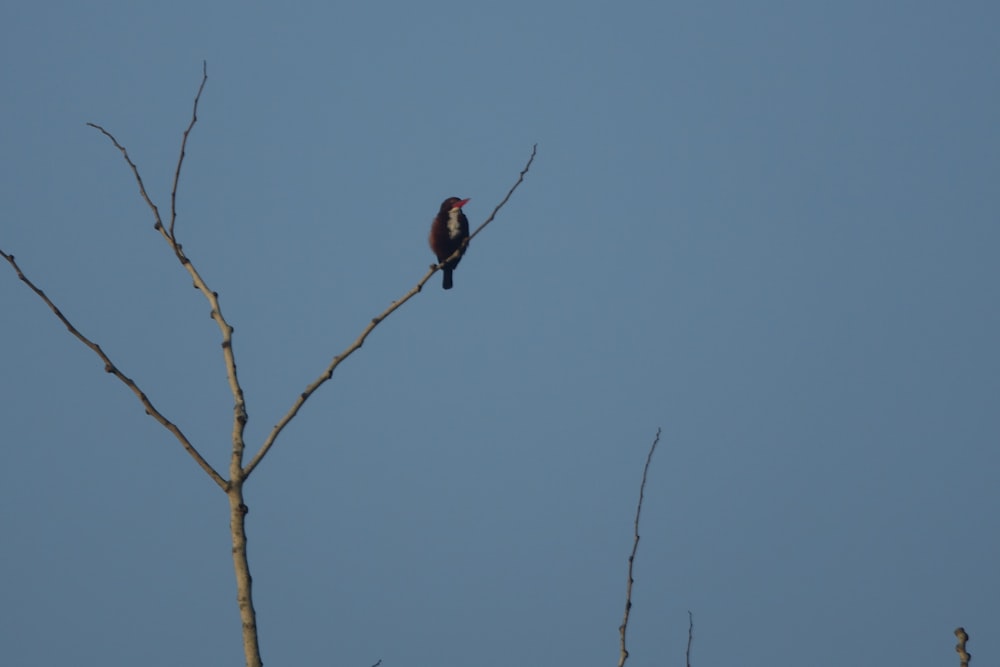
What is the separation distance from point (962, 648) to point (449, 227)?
378 inches

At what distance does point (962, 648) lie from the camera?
6.59ft

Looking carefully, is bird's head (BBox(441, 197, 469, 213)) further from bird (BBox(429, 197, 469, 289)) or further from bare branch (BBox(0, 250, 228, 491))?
bare branch (BBox(0, 250, 228, 491))

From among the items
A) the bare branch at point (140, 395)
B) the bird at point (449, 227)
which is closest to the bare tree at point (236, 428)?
the bare branch at point (140, 395)

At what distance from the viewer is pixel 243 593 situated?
2408 mm

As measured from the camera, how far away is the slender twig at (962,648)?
6.56 ft

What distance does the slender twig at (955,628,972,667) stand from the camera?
200cm

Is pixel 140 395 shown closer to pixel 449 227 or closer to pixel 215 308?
pixel 215 308

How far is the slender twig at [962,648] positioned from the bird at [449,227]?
947 centimetres

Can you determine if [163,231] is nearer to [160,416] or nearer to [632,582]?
[160,416]

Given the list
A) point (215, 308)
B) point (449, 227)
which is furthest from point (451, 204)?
point (215, 308)

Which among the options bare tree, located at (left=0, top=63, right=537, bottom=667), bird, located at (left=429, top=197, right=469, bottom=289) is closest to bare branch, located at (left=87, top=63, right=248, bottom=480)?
bare tree, located at (left=0, top=63, right=537, bottom=667)

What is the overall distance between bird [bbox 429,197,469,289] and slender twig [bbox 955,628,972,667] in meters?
9.47

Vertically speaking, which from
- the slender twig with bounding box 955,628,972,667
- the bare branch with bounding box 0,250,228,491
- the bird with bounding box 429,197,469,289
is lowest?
the slender twig with bounding box 955,628,972,667

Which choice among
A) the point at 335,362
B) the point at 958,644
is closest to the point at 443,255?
the point at 335,362
